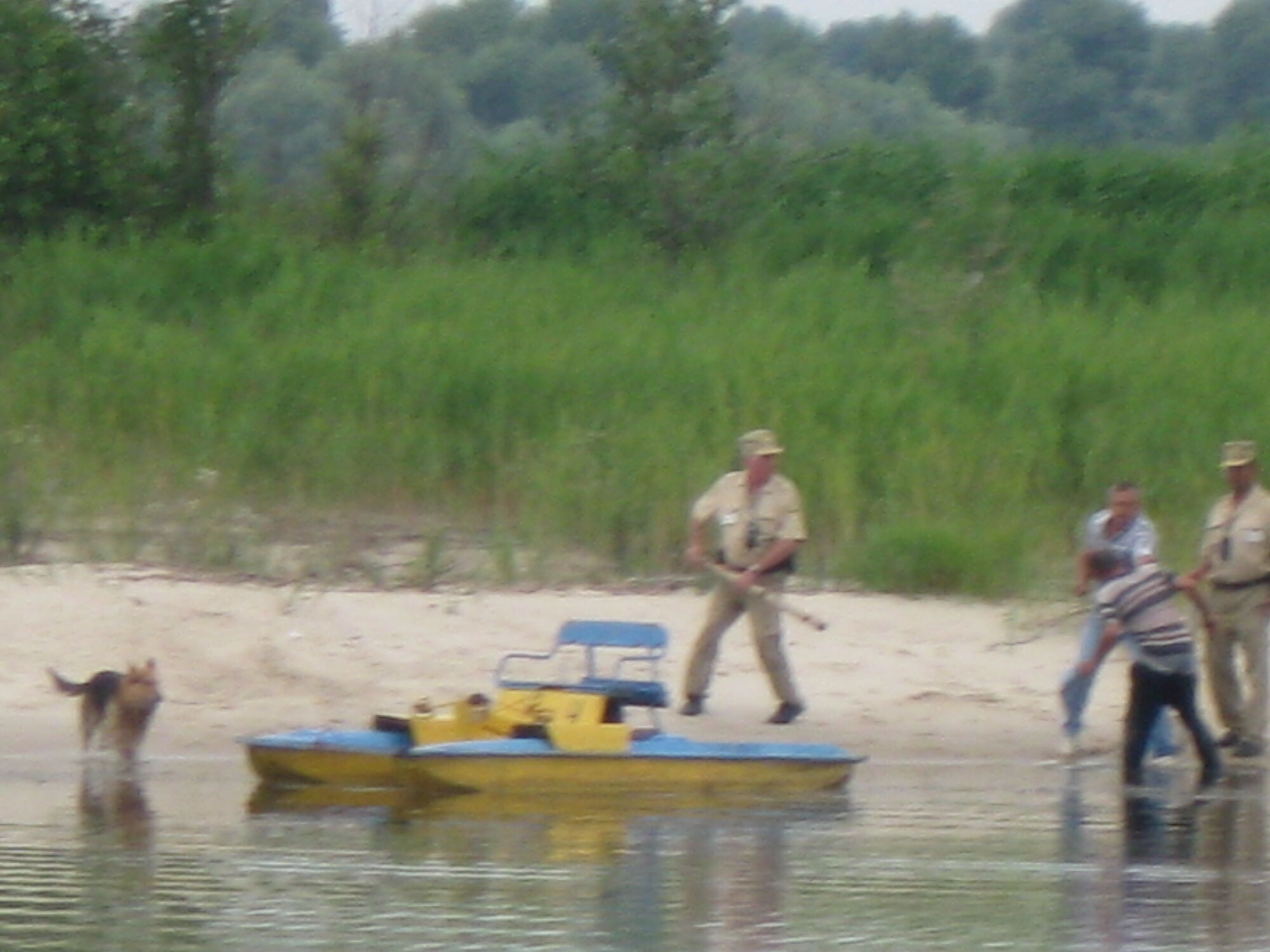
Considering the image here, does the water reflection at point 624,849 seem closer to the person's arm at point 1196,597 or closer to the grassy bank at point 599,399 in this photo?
the person's arm at point 1196,597

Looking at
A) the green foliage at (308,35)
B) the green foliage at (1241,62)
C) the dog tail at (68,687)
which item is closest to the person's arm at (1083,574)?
the dog tail at (68,687)

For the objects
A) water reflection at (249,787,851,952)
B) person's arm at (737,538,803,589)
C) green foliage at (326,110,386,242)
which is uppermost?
green foliage at (326,110,386,242)

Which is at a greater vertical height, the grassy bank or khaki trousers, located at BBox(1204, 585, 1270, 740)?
the grassy bank

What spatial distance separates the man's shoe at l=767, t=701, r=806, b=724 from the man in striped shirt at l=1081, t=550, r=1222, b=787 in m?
2.00

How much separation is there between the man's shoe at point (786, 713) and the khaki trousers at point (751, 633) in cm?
2

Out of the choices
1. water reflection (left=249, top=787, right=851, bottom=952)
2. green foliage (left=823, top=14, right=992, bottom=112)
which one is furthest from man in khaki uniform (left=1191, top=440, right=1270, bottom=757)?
green foliage (left=823, top=14, right=992, bottom=112)

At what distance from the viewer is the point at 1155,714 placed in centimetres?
1145

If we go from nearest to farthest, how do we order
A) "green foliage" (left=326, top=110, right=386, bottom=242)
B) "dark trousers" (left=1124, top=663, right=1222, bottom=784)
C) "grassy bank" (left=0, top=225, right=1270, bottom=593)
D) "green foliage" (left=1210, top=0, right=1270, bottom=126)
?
"dark trousers" (left=1124, top=663, right=1222, bottom=784) < "grassy bank" (left=0, top=225, right=1270, bottom=593) < "green foliage" (left=326, top=110, right=386, bottom=242) < "green foliage" (left=1210, top=0, right=1270, bottom=126)

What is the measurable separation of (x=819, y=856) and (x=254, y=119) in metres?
38.0

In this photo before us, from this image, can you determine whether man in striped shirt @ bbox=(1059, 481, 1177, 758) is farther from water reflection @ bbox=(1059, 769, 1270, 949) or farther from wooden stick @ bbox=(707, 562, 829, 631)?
wooden stick @ bbox=(707, 562, 829, 631)

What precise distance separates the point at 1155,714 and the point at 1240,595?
128cm

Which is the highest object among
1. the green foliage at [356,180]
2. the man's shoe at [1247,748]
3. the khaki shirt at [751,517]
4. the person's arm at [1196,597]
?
the green foliage at [356,180]

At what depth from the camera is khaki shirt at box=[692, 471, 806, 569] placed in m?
12.7

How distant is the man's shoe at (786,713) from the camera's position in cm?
1291
